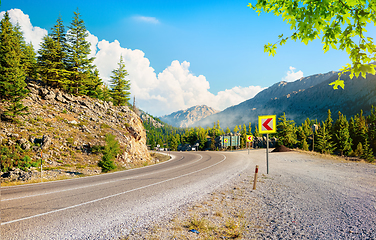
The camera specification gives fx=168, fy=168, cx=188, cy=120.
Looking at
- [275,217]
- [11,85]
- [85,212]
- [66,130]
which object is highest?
[11,85]

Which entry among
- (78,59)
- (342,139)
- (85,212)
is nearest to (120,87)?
(78,59)

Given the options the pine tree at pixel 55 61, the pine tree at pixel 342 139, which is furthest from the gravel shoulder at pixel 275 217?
the pine tree at pixel 342 139

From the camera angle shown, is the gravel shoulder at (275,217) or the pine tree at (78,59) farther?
the pine tree at (78,59)

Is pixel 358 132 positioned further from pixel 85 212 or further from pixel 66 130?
pixel 66 130

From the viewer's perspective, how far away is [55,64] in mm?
28797

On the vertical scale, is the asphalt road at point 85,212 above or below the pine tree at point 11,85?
below

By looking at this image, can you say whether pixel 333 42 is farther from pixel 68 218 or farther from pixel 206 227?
pixel 68 218

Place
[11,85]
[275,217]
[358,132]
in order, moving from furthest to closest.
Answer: [358,132]
[11,85]
[275,217]

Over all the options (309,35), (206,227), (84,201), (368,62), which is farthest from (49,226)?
(368,62)

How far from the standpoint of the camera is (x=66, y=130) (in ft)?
72.1

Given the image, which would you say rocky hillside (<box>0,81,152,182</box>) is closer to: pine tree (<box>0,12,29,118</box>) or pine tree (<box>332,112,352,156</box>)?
pine tree (<box>0,12,29,118</box>)

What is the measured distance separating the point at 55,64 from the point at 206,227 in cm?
3595

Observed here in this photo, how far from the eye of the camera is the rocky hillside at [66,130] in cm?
1727

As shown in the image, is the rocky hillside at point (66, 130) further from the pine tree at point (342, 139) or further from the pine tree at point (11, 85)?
the pine tree at point (342, 139)
